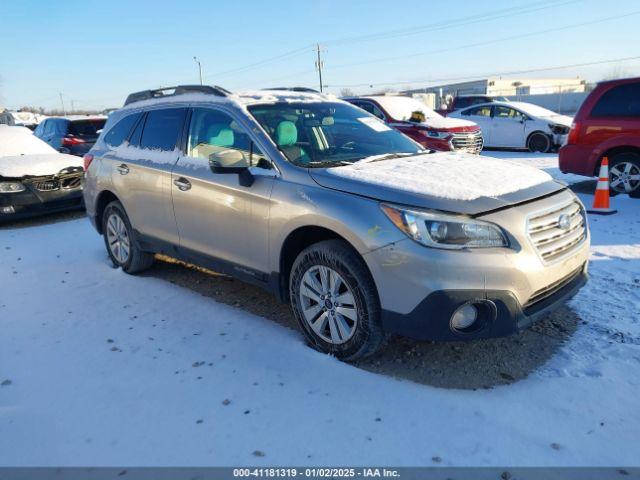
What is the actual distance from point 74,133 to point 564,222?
1154 centimetres

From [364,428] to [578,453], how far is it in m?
1.03

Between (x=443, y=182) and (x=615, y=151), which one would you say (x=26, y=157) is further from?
(x=615, y=151)

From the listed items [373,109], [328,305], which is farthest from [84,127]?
[328,305]

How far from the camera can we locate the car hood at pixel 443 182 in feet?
9.41

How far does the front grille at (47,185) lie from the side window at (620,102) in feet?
28.0

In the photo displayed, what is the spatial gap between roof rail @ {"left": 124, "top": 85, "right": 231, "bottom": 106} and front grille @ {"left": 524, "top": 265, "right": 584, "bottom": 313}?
2834mm

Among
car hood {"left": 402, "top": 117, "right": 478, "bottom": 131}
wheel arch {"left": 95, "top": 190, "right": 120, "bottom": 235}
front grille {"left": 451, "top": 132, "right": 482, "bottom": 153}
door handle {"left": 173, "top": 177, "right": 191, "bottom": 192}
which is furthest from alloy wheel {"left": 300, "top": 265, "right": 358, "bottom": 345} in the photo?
car hood {"left": 402, "top": 117, "right": 478, "bottom": 131}

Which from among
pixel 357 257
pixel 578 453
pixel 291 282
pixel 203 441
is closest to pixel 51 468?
pixel 203 441

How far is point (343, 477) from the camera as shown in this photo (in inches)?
91.4

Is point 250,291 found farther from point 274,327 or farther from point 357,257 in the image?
point 357,257

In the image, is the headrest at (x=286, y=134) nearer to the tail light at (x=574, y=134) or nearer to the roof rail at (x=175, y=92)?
the roof rail at (x=175, y=92)

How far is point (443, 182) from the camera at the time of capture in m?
3.09

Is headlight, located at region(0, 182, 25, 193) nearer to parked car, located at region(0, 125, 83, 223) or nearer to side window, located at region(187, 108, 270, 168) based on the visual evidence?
parked car, located at region(0, 125, 83, 223)

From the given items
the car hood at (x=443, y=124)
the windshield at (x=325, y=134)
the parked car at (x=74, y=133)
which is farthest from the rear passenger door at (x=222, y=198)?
the parked car at (x=74, y=133)
